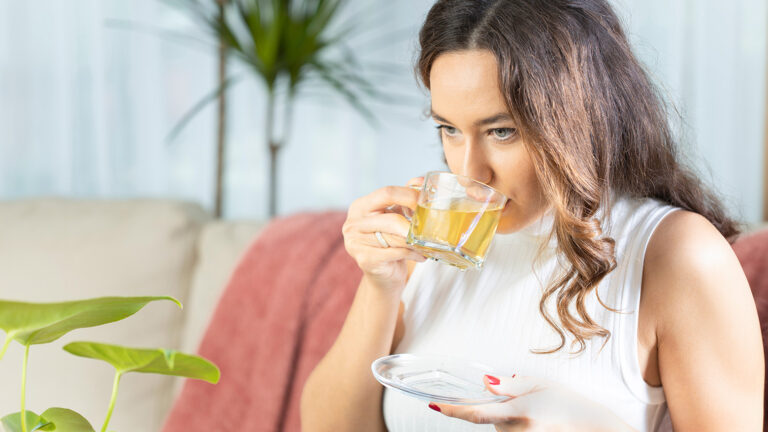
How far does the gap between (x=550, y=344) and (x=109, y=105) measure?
212cm

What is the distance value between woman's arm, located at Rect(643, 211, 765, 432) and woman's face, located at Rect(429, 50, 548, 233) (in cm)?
24

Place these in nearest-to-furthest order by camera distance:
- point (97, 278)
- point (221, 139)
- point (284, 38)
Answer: point (97, 278) < point (284, 38) < point (221, 139)

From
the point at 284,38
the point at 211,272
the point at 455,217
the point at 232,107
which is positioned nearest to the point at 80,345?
the point at 455,217

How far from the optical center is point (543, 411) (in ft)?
2.91

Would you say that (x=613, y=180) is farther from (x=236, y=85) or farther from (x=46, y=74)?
(x=46, y=74)

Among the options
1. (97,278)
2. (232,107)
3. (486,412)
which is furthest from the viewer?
(232,107)

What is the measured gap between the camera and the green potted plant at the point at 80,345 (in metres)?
0.48

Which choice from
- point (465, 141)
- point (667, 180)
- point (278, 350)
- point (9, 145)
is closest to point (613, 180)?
point (667, 180)

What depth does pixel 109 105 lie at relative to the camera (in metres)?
2.67

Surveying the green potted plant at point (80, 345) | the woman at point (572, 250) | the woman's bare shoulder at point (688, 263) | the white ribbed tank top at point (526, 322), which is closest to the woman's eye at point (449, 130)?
the woman at point (572, 250)

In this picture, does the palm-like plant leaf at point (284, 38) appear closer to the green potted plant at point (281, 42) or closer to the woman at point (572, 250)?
the green potted plant at point (281, 42)

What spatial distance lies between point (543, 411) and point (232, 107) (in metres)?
2.17

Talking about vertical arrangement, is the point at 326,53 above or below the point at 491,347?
above

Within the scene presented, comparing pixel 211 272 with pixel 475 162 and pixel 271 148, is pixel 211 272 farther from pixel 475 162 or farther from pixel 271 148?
pixel 475 162
